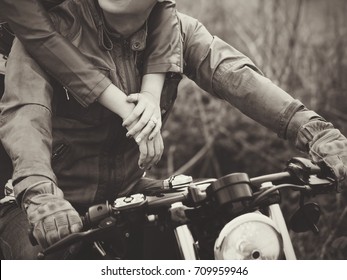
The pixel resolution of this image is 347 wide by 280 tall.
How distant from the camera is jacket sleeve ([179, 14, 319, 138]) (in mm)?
2117

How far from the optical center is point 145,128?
179 cm

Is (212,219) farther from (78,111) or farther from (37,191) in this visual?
(78,111)

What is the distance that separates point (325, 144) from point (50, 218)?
0.90 meters

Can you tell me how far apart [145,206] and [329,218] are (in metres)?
2.15

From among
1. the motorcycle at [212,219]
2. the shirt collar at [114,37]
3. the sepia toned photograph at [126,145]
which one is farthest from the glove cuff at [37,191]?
the shirt collar at [114,37]

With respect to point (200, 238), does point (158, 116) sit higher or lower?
higher

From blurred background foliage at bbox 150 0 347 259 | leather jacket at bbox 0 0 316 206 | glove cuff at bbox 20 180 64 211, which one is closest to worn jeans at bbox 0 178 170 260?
leather jacket at bbox 0 0 316 206

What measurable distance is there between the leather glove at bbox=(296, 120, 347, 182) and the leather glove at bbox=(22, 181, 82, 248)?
0.78m

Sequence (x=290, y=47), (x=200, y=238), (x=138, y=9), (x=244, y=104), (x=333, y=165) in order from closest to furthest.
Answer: (x=200, y=238)
(x=333, y=165)
(x=138, y=9)
(x=244, y=104)
(x=290, y=47)

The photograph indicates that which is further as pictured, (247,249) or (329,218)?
(329,218)

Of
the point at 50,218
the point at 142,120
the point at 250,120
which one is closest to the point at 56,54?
the point at 142,120

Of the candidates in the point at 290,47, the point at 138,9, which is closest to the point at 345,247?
the point at 138,9

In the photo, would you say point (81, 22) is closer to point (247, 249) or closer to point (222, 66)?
point (222, 66)

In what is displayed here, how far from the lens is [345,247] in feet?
6.55
